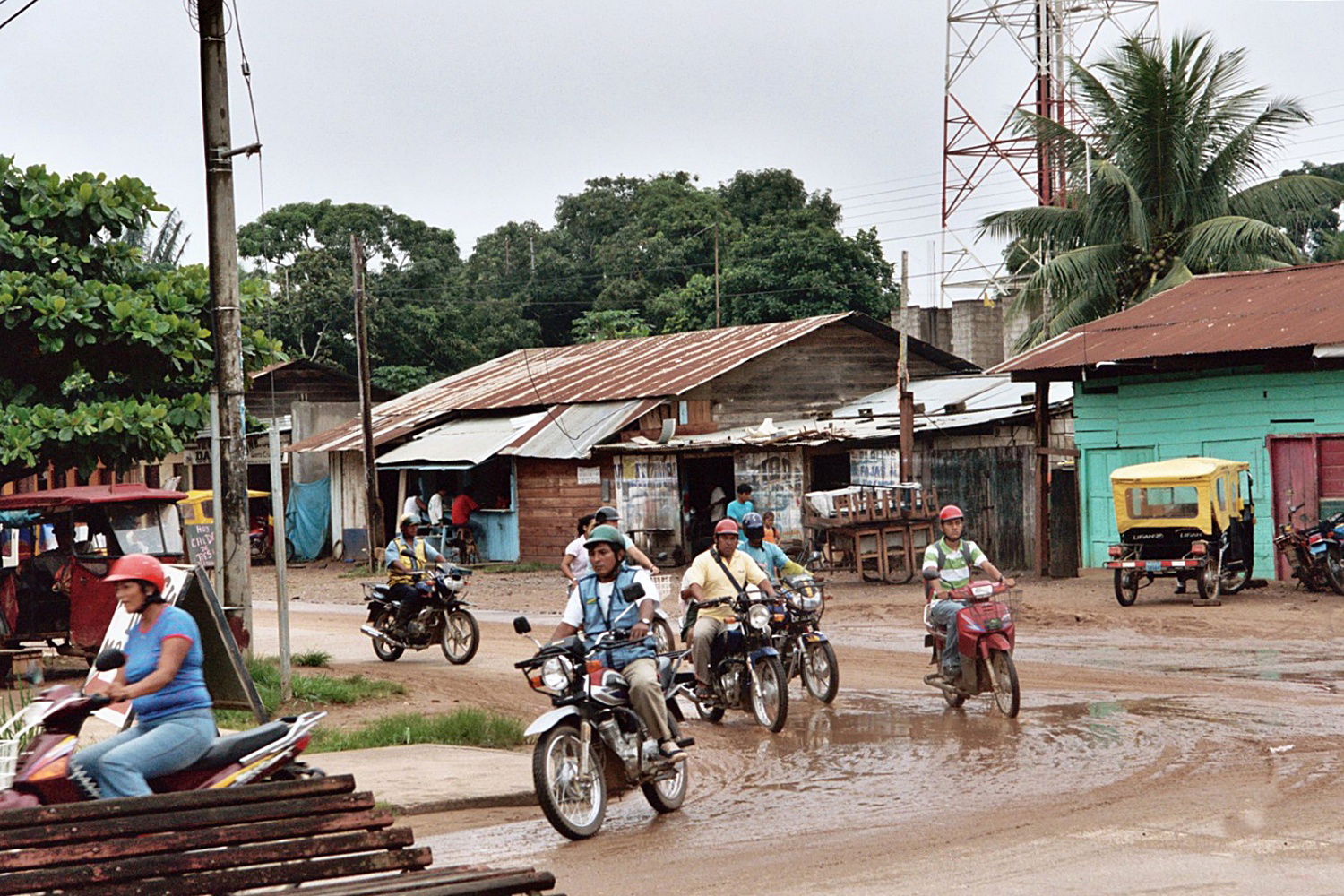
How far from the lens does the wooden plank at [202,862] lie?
17.4ft

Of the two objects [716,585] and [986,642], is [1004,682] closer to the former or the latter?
[986,642]

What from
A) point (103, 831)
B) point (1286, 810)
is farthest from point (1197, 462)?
point (103, 831)

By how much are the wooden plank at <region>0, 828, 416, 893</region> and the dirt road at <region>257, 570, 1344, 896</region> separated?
178cm

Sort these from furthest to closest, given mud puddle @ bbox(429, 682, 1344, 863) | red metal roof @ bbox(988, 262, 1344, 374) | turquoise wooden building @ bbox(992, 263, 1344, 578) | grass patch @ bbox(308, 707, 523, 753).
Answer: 1. red metal roof @ bbox(988, 262, 1344, 374)
2. turquoise wooden building @ bbox(992, 263, 1344, 578)
3. grass patch @ bbox(308, 707, 523, 753)
4. mud puddle @ bbox(429, 682, 1344, 863)

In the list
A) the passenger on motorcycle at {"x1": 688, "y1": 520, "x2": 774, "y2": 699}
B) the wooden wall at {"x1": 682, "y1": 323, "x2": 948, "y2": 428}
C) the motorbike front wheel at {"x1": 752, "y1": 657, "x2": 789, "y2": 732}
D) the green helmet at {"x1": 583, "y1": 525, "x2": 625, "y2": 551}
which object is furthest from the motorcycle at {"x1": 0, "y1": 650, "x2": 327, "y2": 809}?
the wooden wall at {"x1": 682, "y1": 323, "x2": 948, "y2": 428}

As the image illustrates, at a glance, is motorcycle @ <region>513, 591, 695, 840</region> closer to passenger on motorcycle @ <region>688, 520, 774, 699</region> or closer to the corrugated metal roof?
passenger on motorcycle @ <region>688, 520, 774, 699</region>

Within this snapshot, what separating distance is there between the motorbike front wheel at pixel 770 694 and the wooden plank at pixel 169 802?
6.16m

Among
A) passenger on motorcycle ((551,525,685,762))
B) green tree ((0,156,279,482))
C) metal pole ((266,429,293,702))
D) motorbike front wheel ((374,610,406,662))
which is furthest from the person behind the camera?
motorbike front wheel ((374,610,406,662))

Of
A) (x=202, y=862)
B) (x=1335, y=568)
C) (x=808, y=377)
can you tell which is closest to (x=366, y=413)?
(x=808, y=377)

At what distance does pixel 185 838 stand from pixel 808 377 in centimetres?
3086

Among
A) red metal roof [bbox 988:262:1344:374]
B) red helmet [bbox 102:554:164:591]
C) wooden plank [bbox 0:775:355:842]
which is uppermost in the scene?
red metal roof [bbox 988:262:1344:374]

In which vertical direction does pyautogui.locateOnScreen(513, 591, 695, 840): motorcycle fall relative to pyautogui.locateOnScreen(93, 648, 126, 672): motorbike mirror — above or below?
below

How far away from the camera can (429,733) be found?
11.9 m

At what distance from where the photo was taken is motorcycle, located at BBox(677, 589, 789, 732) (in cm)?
1226
